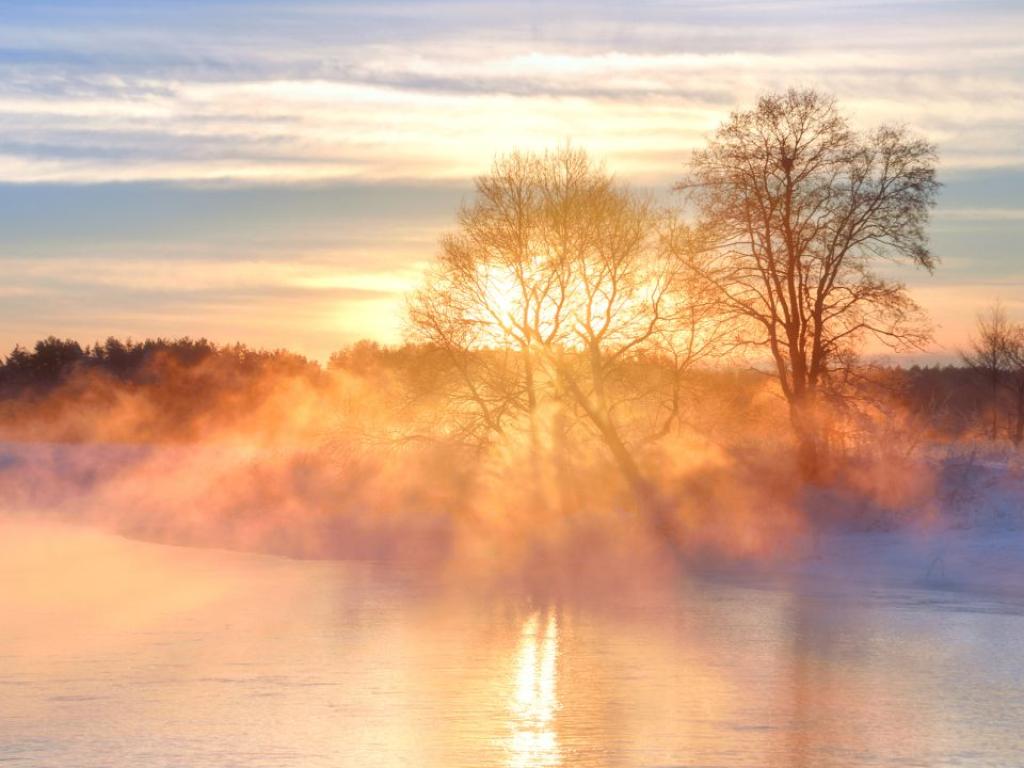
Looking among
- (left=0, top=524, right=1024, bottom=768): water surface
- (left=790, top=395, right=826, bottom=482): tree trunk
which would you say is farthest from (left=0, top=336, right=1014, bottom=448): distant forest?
(left=0, top=524, right=1024, bottom=768): water surface

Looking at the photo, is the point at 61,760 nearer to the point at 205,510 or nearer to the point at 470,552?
the point at 470,552

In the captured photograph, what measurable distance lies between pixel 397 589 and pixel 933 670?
32.2 feet

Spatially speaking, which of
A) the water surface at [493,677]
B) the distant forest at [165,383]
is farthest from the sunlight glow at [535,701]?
the distant forest at [165,383]

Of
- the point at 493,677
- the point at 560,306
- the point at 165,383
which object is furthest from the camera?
the point at 165,383

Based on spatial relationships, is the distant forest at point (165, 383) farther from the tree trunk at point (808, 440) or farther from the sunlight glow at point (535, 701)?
the sunlight glow at point (535, 701)

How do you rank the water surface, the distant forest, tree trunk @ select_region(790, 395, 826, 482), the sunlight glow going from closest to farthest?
the sunlight glow → the water surface → tree trunk @ select_region(790, 395, 826, 482) → the distant forest

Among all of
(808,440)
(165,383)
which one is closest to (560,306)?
(808,440)

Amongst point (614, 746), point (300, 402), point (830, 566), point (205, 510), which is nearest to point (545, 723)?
point (614, 746)

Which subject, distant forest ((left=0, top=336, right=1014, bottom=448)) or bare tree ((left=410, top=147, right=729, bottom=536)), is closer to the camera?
bare tree ((left=410, top=147, right=729, bottom=536))

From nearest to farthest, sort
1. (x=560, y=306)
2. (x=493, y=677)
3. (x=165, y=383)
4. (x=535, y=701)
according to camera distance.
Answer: (x=535, y=701) < (x=493, y=677) < (x=560, y=306) < (x=165, y=383)

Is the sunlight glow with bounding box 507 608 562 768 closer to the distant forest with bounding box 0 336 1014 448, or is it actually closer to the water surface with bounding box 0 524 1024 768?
the water surface with bounding box 0 524 1024 768

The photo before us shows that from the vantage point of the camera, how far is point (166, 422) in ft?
204

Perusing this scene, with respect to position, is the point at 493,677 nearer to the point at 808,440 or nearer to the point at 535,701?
the point at 535,701

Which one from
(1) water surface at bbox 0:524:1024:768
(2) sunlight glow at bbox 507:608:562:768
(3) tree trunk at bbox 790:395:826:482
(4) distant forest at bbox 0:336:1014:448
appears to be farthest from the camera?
(4) distant forest at bbox 0:336:1014:448
